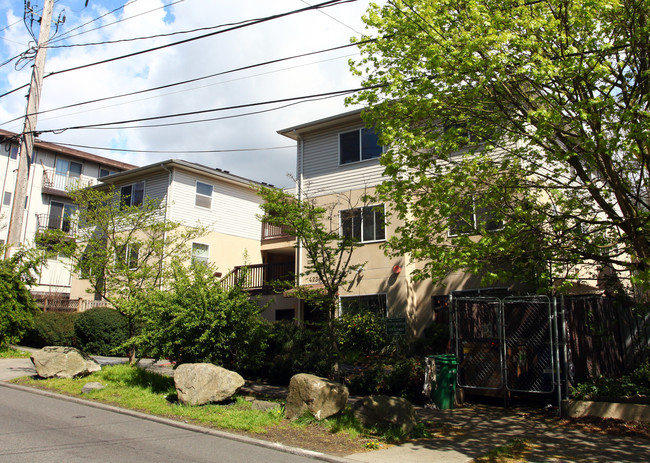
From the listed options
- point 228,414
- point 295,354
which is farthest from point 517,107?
point 295,354

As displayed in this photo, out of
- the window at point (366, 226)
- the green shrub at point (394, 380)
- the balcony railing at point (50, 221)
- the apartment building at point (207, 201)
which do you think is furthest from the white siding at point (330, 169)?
the balcony railing at point (50, 221)

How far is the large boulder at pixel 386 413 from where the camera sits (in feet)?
26.5

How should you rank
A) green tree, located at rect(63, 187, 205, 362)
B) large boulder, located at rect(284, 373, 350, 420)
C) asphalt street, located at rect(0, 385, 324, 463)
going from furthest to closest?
green tree, located at rect(63, 187, 205, 362) → large boulder, located at rect(284, 373, 350, 420) → asphalt street, located at rect(0, 385, 324, 463)

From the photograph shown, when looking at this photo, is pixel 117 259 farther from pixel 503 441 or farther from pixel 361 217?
pixel 503 441

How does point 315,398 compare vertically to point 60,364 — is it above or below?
below

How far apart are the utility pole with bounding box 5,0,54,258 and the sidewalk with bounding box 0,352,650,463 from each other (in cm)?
1286

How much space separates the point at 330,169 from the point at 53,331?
1230 cm

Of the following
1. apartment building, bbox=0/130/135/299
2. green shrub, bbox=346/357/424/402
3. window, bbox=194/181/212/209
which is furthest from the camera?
apartment building, bbox=0/130/135/299

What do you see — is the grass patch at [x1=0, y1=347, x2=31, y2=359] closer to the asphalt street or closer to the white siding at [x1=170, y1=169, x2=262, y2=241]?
the white siding at [x1=170, y1=169, x2=262, y2=241]

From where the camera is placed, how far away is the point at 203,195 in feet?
79.0

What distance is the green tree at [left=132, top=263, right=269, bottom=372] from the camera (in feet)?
35.9

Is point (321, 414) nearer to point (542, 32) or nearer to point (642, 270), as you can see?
point (642, 270)

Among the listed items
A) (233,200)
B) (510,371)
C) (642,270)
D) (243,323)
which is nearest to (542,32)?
(642,270)

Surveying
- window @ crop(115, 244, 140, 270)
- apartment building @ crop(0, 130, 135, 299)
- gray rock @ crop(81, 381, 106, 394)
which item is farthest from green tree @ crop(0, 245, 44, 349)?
apartment building @ crop(0, 130, 135, 299)
